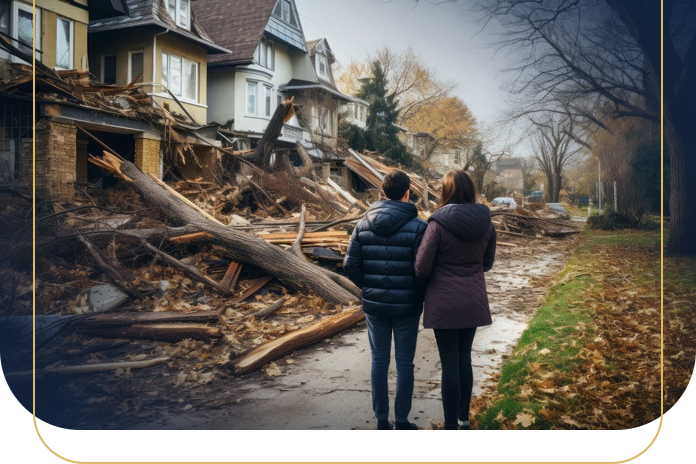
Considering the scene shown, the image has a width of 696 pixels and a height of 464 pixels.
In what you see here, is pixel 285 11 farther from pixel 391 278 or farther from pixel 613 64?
pixel 391 278

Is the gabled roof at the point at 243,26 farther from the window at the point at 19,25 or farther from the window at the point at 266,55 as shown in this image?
the window at the point at 19,25

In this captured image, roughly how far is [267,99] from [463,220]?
3.50 metres

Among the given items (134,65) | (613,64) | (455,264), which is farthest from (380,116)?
(134,65)

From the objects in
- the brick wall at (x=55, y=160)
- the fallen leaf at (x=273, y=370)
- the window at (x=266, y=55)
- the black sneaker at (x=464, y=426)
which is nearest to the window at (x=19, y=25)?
the brick wall at (x=55, y=160)

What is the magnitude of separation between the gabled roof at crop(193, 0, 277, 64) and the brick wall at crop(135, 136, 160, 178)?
A: 3.52m

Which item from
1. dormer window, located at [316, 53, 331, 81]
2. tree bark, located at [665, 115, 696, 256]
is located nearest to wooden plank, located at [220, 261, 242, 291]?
dormer window, located at [316, 53, 331, 81]

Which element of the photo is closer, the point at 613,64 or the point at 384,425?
the point at 384,425

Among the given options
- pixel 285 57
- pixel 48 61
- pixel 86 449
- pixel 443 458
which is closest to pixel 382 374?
pixel 443 458

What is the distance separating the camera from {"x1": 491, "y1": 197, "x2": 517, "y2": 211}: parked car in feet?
16.6

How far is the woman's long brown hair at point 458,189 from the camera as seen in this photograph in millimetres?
3184

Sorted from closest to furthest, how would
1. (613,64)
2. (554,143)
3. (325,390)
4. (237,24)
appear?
(325,390) < (613,64) < (554,143) < (237,24)

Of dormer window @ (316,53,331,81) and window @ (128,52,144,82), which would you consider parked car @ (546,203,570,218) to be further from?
window @ (128,52,144,82)

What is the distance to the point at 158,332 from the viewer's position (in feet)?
17.3

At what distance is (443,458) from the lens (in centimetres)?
387
